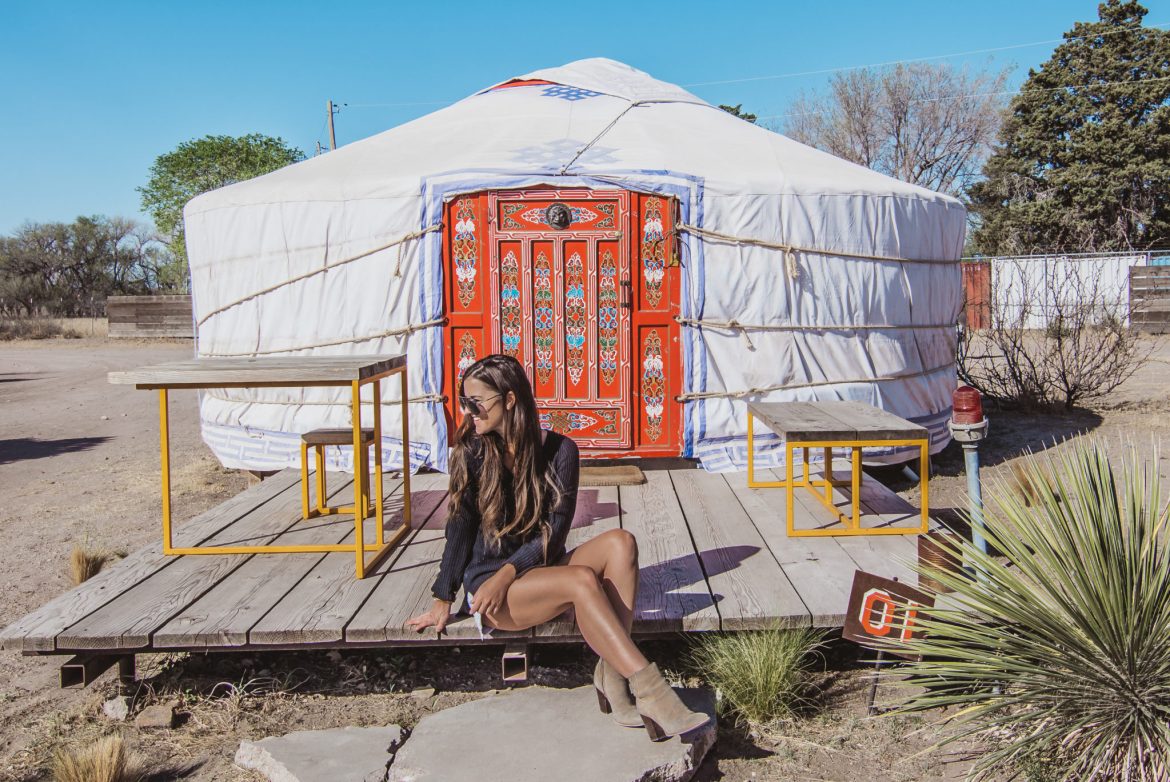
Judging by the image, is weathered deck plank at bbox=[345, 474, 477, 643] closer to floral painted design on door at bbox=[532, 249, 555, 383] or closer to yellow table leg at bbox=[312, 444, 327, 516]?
yellow table leg at bbox=[312, 444, 327, 516]

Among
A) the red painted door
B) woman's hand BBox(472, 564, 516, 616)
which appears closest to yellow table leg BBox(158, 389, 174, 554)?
woman's hand BBox(472, 564, 516, 616)

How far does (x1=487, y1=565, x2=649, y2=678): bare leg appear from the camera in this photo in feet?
6.77

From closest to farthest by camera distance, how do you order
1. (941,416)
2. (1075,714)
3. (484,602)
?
(1075,714), (484,602), (941,416)

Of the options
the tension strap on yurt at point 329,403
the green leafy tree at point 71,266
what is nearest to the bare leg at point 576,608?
the tension strap on yurt at point 329,403

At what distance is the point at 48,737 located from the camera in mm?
2482

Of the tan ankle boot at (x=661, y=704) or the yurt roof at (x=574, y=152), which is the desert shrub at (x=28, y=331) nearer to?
the yurt roof at (x=574, y=152)

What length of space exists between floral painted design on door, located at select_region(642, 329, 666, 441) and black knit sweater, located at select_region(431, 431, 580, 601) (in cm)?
241

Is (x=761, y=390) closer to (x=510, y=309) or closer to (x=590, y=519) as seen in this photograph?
(x=510, y=309)

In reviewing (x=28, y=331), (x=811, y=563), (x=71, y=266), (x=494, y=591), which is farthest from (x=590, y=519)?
(x=71, y=266)

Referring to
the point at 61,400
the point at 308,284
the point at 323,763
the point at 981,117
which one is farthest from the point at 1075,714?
the point at 981,117

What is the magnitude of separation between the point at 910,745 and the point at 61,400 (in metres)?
10.2

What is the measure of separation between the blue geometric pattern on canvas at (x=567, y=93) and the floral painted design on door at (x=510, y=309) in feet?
5.57

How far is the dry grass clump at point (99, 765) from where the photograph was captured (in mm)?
2090

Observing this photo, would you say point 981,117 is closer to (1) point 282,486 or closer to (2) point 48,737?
(1) point 282,486
